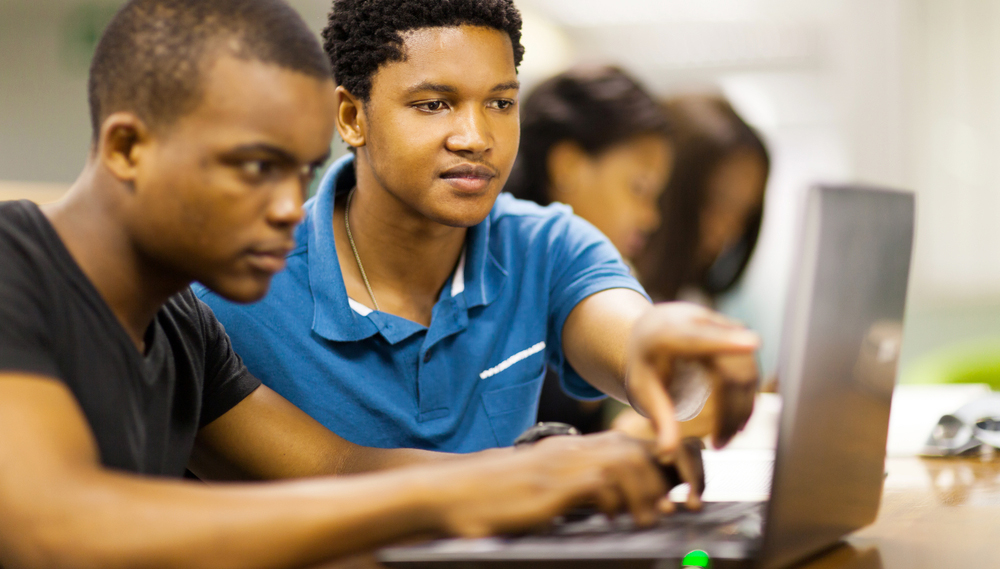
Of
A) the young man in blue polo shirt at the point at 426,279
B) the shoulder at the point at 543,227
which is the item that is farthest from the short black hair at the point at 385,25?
the shoulder at the point at 543,227

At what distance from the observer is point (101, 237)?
635 millimetres

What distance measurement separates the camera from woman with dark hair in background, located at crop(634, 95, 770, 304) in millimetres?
2361

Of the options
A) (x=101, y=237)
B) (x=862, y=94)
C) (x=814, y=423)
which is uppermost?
(x=862, y=94)

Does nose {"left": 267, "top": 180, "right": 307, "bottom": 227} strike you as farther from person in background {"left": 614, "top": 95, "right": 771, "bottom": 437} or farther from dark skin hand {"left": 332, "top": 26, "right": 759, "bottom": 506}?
person in background {"left": 614, "top": 95, "right": 771, "bottom": 437}

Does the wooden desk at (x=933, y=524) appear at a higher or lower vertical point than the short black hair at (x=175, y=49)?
lower

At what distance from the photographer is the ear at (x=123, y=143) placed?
1.97 ft

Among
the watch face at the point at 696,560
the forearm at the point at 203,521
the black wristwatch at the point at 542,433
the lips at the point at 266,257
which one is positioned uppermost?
the lips at the point at 266,257

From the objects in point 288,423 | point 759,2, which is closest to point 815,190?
point 288,423

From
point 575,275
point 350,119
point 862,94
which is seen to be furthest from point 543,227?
point 862,94

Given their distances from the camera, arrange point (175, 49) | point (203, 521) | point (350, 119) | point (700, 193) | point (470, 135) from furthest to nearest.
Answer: point (700, 193)
point (350, 119)
point (470, 135)
point (175, 49)
point (203, 521)

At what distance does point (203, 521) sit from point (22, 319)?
0.19 metres

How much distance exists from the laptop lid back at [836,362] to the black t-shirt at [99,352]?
49 cm

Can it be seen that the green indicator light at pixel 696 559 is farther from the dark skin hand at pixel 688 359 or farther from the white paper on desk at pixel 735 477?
the white paper on desk at pixel 735 477

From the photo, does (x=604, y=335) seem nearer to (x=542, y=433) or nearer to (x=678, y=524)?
(x=542, y=433)
